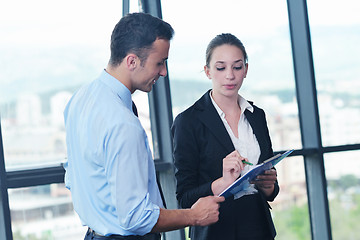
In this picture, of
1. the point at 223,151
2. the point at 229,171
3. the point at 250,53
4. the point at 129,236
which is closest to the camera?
the point at 129,236

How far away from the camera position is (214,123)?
2201 mm

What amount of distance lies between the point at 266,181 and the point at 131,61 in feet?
2.76

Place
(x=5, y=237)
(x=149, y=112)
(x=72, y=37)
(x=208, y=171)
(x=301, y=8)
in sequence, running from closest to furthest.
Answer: (x=208, y=171)
(x=5, y=237)
(x=72, y=37)
(x=149, y=112)
(x=301, y=8)

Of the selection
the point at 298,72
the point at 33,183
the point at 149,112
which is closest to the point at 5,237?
the point at 33,183

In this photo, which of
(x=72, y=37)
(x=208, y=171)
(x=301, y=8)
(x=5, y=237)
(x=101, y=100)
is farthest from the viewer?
(x=301, y=8)

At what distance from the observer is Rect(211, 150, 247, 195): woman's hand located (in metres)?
2.03

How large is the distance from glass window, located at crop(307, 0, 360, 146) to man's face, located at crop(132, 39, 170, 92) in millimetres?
2345

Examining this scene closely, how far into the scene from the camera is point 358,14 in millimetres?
3953

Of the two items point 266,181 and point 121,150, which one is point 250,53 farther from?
point 121,150

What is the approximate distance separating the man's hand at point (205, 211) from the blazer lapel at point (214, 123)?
0.33 meters

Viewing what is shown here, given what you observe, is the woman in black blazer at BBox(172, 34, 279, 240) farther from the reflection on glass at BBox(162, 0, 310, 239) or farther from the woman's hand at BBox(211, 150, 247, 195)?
the reflection on glass at BBox(162, 0, 310, 239)

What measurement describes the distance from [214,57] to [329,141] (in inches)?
73.7

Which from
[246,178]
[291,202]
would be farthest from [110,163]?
→ [291,202]

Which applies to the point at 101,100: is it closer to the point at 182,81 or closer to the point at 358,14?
the point at 182,81
